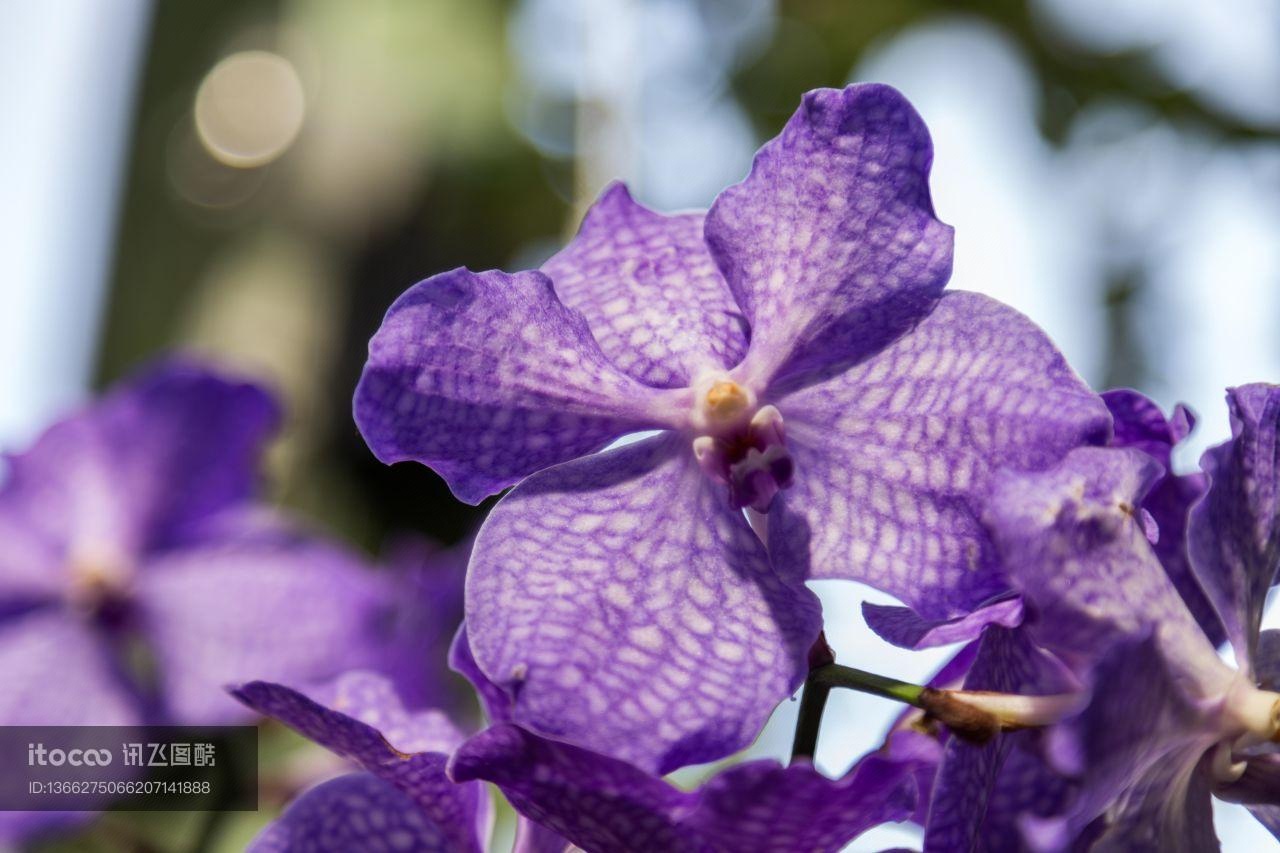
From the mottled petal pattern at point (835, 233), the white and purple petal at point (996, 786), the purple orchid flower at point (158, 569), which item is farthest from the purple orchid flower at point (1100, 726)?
the purple orchid flower at point (158, 569)

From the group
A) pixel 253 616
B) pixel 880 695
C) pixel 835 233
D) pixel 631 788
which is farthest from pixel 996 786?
pixel 253 616

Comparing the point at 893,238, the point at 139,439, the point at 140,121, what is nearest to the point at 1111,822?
the point at 893,238

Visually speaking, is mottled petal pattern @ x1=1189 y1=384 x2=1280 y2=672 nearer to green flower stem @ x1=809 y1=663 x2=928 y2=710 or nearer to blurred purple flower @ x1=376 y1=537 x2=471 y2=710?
green flower stem @ x1=809 y1=663 x2=928 y2=710

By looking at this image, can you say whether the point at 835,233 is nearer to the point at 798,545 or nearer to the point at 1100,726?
the point at 798,545

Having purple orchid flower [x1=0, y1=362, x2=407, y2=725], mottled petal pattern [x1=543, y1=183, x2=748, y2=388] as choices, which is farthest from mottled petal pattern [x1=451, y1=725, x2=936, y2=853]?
purple orchid flower [x1=0, y1=362, x2=407, y2=725]

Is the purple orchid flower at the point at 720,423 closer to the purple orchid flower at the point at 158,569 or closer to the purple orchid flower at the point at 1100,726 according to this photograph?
the purple orchid flower at the point at 1100,726

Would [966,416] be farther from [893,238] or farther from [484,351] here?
[484,351]

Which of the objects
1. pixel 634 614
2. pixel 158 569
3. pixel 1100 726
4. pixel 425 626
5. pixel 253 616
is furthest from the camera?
pixel 158 569
